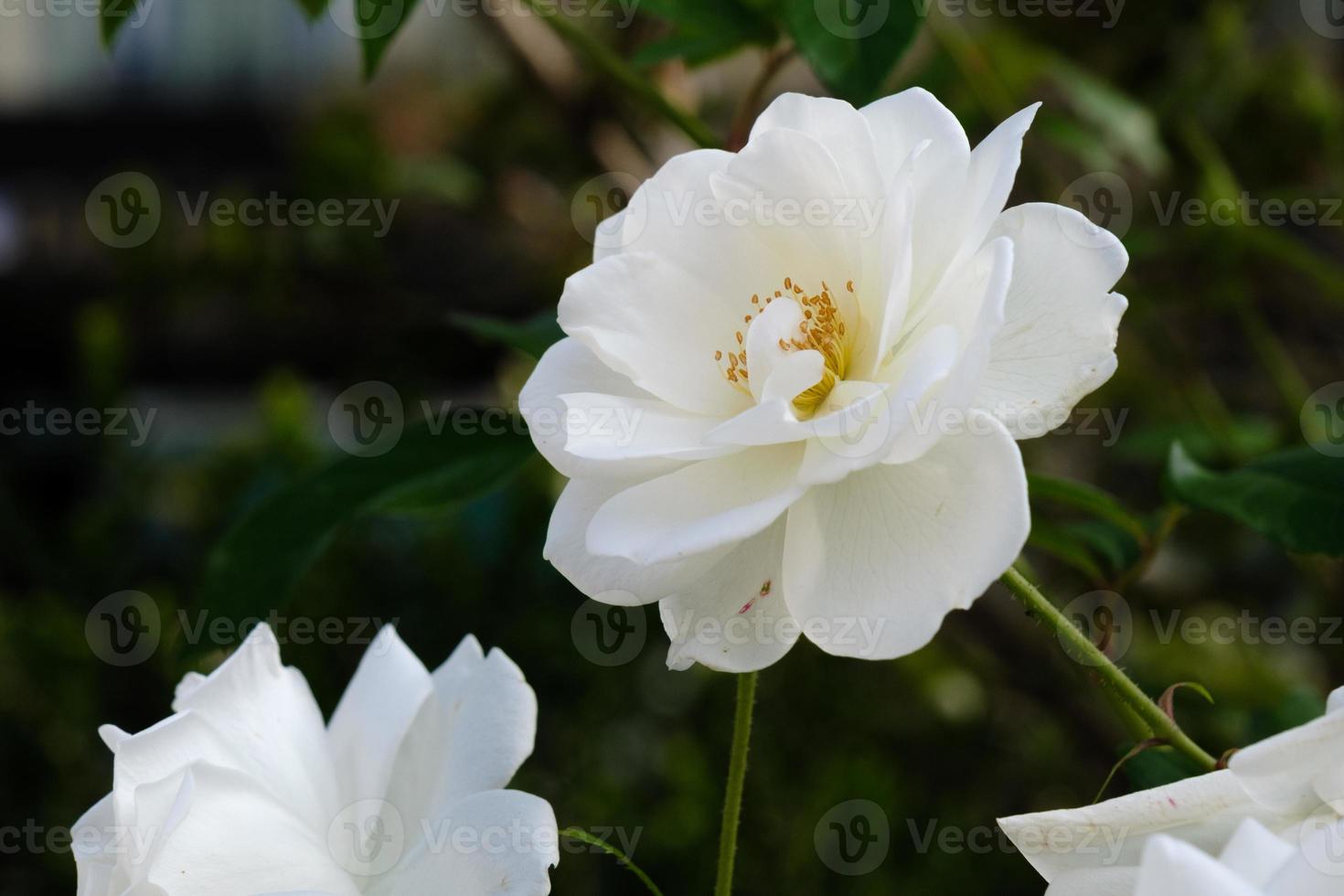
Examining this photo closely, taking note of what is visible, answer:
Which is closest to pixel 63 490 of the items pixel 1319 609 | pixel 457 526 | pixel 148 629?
pixel 148 629

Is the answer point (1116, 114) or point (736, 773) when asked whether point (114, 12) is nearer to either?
point (736, 773)

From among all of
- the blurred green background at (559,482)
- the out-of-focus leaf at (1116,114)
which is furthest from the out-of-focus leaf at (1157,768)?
the out-of-focus leaf at (1116,114)

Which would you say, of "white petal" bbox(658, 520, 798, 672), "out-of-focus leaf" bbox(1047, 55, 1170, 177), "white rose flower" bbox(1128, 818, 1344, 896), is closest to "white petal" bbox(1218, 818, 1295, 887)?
"white rose flower" bbox(1128, 818, 1344, 896)

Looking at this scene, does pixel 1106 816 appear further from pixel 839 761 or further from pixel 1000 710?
pixel 1000 710

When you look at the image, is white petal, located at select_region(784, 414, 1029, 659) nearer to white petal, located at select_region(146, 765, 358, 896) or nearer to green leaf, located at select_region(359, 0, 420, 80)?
white petal, located at select_region(146, 765, 358, 896)

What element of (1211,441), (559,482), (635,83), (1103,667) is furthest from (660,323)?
(559,482)

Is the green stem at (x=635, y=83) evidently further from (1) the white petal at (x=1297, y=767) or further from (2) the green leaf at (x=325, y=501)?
(1) the white petal at (x=1297, y=767)
